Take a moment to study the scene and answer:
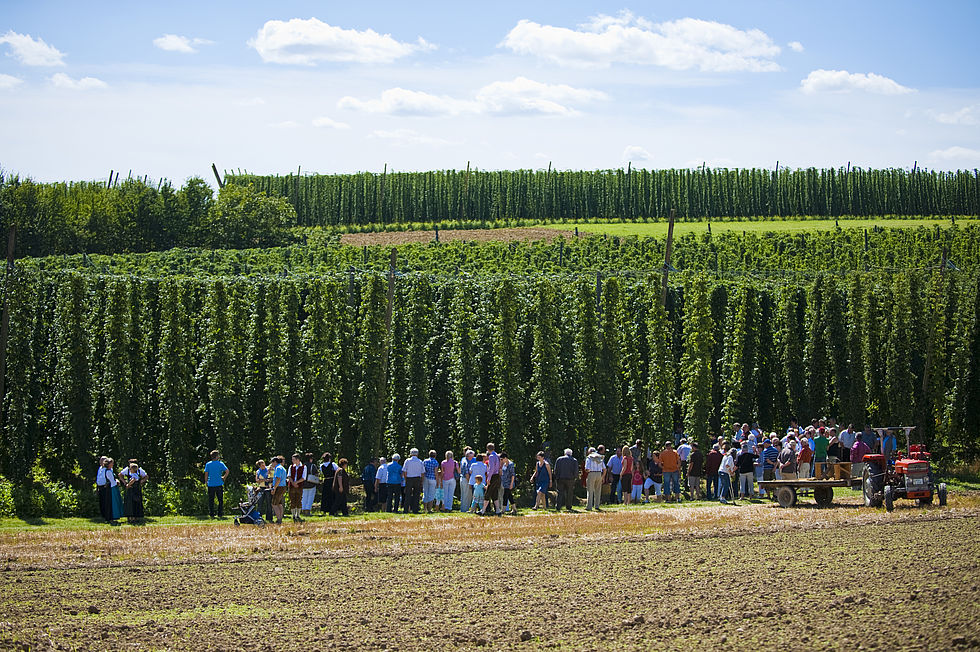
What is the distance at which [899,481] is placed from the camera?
21.5 m

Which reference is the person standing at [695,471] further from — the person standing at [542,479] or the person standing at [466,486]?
the person standing at [466,486]

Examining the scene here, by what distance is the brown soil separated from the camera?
2363 inches

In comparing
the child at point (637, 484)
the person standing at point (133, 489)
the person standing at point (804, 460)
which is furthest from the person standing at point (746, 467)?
the person standing at point (133, 489)

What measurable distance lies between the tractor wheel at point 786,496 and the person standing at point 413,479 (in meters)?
8.26

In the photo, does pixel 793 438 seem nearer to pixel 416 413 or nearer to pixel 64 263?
pixel 416 413

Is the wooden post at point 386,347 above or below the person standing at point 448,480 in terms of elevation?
above

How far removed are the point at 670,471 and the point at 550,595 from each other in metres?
12.4

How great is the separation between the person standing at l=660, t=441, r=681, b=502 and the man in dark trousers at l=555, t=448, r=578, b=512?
2.63m

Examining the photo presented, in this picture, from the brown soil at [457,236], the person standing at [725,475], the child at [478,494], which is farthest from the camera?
the brown soil at [457,236]

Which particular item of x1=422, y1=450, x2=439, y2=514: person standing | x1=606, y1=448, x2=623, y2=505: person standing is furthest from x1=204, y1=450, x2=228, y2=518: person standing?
x1=606, y1=448, x2=623, y2=505: person standing

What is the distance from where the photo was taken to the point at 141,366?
32.0 meters

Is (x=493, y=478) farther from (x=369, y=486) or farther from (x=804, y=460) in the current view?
(x=804, y=460)

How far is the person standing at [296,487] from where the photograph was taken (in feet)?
74.7

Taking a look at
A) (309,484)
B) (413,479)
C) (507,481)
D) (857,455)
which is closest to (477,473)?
(507,481)
